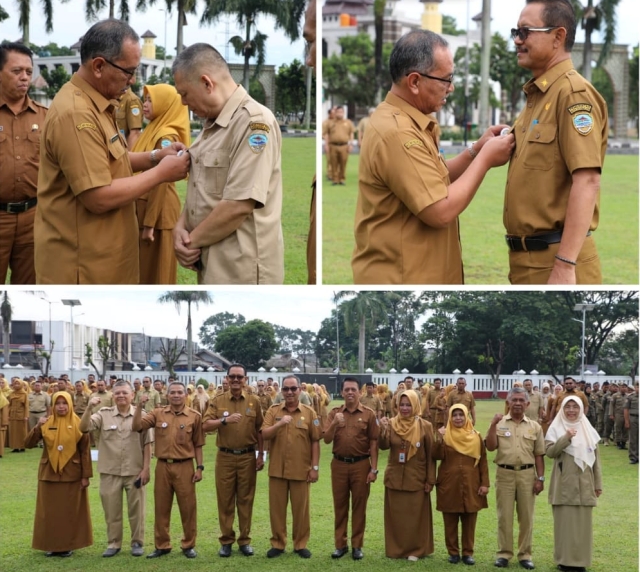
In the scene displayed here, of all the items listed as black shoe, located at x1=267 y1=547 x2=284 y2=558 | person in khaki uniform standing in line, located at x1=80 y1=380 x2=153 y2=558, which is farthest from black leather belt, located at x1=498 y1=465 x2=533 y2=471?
person in khaki uniform standing in line, located at x1=80 y1=380 x2=153 y2=558

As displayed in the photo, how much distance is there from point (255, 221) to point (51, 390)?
568 centimetres

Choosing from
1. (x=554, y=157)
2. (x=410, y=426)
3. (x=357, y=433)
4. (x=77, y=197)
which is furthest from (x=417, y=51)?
(x=357, y=433)

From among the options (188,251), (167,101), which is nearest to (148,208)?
(167,101)

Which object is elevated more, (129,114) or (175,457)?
(129,114)

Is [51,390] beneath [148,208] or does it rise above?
beneath

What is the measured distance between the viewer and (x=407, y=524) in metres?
6.80

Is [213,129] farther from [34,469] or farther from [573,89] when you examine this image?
[34,469]

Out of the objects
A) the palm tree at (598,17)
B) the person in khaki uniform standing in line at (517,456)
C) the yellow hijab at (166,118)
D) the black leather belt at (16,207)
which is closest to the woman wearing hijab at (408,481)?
the person in khaki uniform standing in line at (517,456)

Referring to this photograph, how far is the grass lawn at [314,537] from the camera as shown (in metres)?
6.54

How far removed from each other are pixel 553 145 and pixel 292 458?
3.71 metres

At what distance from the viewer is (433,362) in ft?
24.4

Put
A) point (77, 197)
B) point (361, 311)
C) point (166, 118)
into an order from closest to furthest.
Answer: point (77, 197)
point (166, 118)
point (361, 311)

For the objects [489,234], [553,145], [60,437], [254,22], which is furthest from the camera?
[489,234]

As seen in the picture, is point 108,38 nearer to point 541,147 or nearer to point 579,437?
point 541,147
